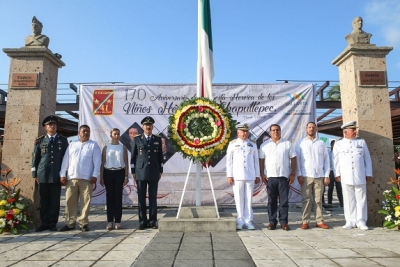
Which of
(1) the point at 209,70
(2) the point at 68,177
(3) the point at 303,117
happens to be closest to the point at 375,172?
(3) the point at 303,117

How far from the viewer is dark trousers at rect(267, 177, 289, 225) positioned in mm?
5113

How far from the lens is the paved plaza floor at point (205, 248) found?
127 inches

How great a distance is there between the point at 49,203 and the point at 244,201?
3.32 metres

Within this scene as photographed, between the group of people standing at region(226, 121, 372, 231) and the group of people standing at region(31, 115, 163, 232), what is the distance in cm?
141

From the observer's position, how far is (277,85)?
749 centimetres

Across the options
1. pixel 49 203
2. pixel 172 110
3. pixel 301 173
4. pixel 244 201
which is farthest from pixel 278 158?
pixel 49 203

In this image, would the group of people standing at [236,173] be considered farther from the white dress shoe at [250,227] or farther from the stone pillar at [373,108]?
the stone pillar at [373,108]

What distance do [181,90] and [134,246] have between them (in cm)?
442

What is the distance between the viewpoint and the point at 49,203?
17.5ft

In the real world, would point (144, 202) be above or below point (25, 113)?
below

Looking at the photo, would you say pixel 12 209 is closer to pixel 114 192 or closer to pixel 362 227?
pixel 114 192

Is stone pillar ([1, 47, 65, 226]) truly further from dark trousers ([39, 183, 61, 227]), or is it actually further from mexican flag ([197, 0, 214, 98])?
mexican flag ([197, 0, 214, 98])

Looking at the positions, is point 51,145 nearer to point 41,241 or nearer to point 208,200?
point 41,241

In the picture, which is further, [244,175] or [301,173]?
[301,173]
